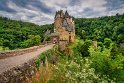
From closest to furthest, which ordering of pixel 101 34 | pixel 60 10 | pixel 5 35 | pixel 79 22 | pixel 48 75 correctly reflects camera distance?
pixel 48 75 → pixel 60 10 → pixel 5 35 → pixel 101 34 → pixel 79 22

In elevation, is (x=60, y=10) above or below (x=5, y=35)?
above

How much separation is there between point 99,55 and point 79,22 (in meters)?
87.1

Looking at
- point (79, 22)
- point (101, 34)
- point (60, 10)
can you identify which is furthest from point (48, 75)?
point (79, 22)

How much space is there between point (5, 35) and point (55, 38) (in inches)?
964

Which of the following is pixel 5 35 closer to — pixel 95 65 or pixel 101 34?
pixel 101 34

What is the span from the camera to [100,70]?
61.6 ft

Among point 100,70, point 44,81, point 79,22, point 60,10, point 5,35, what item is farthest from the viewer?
point 79,22

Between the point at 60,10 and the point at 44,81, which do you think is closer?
the point at 44,81

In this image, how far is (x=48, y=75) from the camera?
14.1m

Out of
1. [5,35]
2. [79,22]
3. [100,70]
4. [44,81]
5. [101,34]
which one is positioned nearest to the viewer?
[44,81]

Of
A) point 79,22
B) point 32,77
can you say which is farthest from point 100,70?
point 79,22

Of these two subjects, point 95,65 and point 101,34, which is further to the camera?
point 101,34

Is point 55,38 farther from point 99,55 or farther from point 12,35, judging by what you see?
point 99,55

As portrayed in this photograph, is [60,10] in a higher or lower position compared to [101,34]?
higher
